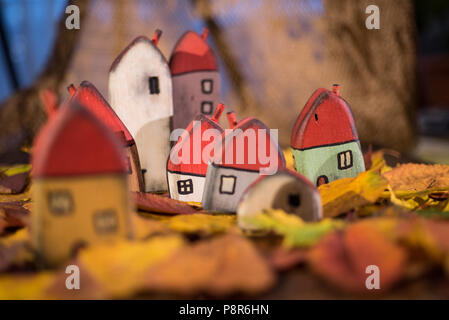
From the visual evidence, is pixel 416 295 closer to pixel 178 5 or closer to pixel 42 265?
pixel 42 265

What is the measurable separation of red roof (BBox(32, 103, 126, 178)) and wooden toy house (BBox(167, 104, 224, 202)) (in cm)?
25

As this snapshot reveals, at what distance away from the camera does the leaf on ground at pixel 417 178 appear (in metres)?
0.64

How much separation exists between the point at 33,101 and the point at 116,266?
1.37 metres

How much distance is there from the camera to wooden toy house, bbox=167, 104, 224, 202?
61 cm

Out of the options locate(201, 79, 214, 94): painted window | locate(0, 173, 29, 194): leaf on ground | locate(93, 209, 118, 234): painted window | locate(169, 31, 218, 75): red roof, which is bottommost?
locate(0, 173, 29, 194): leaf on ground

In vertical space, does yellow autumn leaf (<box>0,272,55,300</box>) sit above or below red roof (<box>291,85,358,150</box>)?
below

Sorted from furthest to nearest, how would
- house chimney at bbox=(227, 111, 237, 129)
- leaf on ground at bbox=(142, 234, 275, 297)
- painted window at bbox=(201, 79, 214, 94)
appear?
1. painted window at bbox=(201, 79, 214, 94)
2. house chimney at bbox=(227, 111, 237, 129)
3. leaf on ground at bbox=(142, 234, 275, 297)

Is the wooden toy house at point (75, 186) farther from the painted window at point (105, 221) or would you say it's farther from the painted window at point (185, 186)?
the painted window at point (185, 186)

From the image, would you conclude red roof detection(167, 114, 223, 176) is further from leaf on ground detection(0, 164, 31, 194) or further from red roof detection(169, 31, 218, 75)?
leaf on ground detection(0, 164, 31, 194)

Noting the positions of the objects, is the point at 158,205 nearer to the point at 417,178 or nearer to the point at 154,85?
the point at 154,85

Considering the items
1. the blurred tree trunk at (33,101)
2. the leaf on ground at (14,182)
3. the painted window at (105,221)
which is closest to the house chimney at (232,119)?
the painted window at (105,221)

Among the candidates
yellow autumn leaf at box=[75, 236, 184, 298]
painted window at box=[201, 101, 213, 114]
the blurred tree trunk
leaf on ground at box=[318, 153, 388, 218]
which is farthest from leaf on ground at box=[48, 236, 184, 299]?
the blurred tree trunk

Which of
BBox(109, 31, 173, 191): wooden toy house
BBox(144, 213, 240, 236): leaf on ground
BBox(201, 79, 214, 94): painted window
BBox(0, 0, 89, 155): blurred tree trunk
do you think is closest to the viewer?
BBox(144, 213, 240, 236): leaf on ground

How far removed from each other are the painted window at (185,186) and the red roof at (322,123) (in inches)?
5.9
